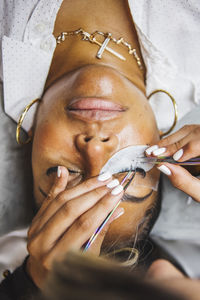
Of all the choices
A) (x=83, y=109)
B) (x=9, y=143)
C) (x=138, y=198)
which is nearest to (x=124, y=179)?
(x=138, y=198)

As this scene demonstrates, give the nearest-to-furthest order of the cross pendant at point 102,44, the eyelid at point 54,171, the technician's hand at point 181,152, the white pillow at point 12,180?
1. the technician's hand at point 181,152
2. the eyelid at point 54,171
3. the cross pendant at point 102,44
4. the white pillow at point 12,180

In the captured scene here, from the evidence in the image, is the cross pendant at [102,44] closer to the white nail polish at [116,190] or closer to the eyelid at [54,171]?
the eyelid at [54,171]

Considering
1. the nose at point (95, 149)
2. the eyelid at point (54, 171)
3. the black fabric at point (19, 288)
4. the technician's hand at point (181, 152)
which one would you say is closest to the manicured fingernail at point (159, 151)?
the technician's hand at point (181, 152)

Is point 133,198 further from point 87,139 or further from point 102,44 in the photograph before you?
point 102,44

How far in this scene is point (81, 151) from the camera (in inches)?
28.9

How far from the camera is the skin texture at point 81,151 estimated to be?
0.58 m

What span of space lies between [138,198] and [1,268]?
1.70 feet

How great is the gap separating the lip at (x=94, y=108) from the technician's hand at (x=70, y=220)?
0.62 ft

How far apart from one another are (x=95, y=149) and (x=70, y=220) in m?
0.19

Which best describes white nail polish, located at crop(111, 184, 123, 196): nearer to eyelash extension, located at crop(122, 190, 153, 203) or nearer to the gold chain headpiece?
eyelash extension, located at crop(122, 190, 153, 203)

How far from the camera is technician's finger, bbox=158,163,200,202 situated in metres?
0.69

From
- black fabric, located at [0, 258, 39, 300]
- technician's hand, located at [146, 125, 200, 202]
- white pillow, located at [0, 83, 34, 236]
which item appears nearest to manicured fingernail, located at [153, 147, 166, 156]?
technician's hand, located at [146, 125, 200, 202]

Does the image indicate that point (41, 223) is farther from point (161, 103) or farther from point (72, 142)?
point (161, 103)

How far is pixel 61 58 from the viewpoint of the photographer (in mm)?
953
